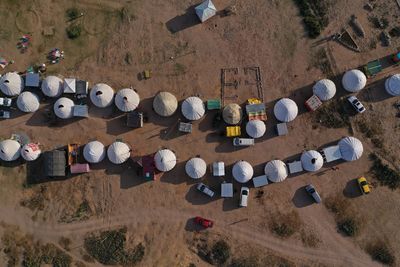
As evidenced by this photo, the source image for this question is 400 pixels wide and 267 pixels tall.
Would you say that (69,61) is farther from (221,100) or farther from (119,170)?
(221,100)

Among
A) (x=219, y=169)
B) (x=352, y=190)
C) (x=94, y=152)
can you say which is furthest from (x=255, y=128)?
(x=94, y=152)

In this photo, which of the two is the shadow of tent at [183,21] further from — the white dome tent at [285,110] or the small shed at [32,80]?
the small shed at [32,80]

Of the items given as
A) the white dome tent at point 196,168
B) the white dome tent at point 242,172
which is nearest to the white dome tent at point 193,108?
the white dome tent at point 196,168

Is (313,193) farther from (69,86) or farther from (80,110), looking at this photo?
(69,86)

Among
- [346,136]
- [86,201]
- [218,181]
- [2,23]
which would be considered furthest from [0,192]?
[346,136]

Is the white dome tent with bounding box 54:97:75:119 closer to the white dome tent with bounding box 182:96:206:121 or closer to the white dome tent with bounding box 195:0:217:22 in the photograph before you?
the white dome tent with bounding box 182:96:206:121
